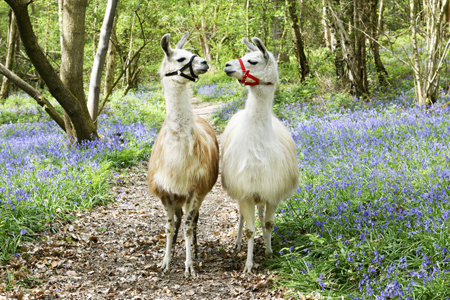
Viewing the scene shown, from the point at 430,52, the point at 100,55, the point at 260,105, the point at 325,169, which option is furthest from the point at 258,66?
the point at 430,52

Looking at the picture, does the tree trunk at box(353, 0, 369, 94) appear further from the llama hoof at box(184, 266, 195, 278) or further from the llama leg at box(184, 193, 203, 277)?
the llama hoof at box(184, 266, 195, 278)

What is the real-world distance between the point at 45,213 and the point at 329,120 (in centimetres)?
595

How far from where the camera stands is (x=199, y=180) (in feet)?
13.1

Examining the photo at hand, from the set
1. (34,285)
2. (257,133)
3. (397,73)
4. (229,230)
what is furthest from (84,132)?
(397,73)

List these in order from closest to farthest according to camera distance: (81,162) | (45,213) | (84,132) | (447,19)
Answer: (45,213) → (81,162) → (84,132) → (447,19)

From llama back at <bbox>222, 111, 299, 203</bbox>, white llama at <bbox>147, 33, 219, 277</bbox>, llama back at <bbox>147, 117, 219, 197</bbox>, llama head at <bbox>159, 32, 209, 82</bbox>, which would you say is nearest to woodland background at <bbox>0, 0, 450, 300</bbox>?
llama back at <bbox>222, 111, 299, 203</bbox>

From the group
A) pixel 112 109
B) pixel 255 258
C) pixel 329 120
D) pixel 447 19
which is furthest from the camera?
pixel 112 109

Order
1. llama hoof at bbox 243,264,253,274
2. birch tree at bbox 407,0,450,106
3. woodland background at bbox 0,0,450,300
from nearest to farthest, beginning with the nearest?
woodland background at bbox 0,0,450,300
llama hoof at bbox 243,264,253,274
birch tree at bbox 407,0,450,106

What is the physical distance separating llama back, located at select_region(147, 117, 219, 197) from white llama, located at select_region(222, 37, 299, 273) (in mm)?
258

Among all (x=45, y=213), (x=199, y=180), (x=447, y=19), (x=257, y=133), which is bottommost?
(x=45, y=213)

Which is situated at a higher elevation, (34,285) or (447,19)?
(447,19)

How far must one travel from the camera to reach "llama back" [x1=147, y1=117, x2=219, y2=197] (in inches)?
151

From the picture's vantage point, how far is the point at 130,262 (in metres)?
4.39

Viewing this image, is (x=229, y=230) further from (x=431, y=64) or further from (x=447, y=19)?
(x=447, y=19)
